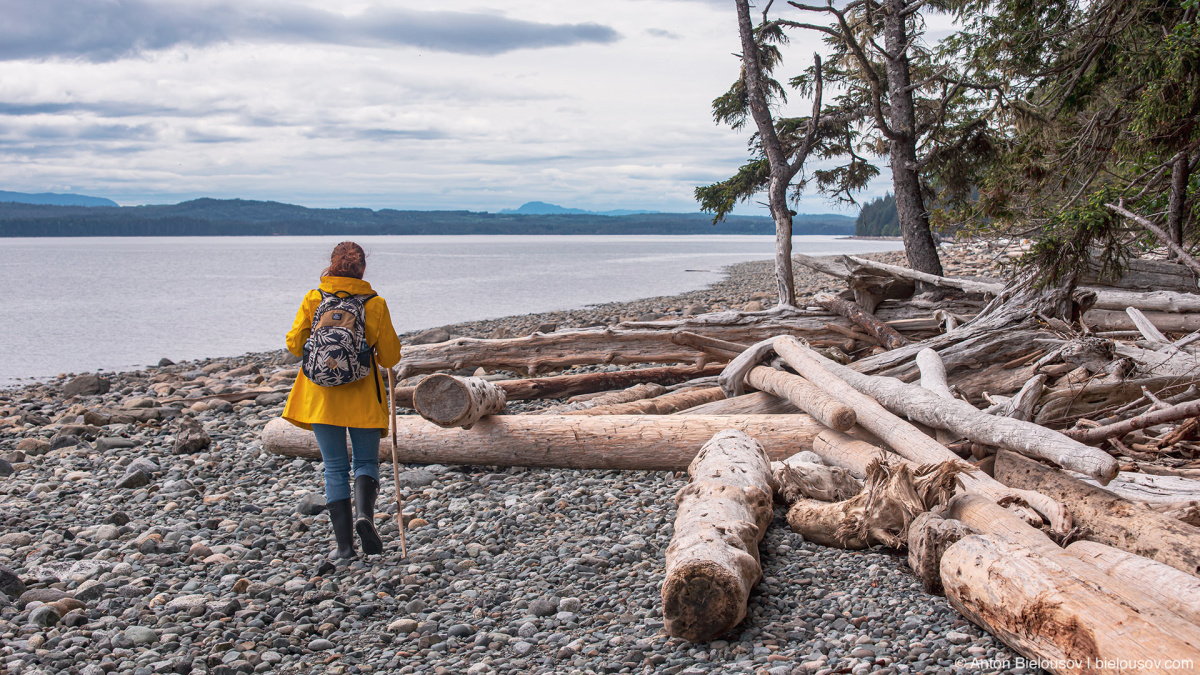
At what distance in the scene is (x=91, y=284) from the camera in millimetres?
54562

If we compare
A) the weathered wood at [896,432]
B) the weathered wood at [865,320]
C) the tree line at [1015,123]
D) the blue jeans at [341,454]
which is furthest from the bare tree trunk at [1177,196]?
the blue jeans at [341,454]

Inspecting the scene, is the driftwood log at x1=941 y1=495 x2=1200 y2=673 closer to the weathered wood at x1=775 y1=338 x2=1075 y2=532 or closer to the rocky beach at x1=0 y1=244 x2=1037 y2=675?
the rocky beach at x1=0 y1=244 x2=1037 y2=675

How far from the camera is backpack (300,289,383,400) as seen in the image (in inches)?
193

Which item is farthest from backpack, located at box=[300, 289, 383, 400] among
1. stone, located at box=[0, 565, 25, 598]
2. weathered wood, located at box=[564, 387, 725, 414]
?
weathered wood, located at box=[564, 387, 725, 414]

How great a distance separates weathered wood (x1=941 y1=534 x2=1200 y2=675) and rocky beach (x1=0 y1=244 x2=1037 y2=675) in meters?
0.20

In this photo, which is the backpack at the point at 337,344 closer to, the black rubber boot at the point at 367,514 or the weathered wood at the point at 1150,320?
the black rubber boot at the point at 367,514

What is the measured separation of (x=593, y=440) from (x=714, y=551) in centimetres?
312

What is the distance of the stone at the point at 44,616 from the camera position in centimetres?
430

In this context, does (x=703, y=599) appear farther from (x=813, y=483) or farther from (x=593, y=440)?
(x=593, y=440)

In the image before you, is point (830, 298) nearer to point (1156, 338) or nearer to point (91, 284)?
point (1156, 338)

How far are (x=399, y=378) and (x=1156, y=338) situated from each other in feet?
30.3

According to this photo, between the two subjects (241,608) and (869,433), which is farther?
(869,433)

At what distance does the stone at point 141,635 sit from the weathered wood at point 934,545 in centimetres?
432

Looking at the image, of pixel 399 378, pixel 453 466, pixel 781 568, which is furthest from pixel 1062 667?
pixel 399 378
